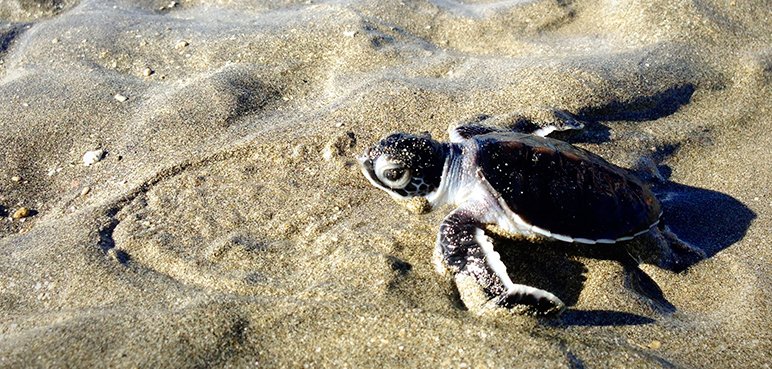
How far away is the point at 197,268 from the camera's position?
232cm

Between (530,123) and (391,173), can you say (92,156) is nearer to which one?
(391,173)

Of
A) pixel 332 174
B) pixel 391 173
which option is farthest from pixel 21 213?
pixel 391 173

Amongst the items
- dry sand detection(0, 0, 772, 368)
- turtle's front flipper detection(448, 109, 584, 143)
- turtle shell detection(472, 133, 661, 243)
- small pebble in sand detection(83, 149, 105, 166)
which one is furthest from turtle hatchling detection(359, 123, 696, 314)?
small pebble in sand detection(83, 149, 105, 166)

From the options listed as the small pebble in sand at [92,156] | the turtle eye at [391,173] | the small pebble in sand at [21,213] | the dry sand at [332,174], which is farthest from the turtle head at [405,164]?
the small pebble in sand at [21,213]

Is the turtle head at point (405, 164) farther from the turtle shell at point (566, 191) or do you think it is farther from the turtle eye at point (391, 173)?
the turtle shell at point (566, 191)

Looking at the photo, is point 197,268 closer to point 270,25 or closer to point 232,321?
point 232,321

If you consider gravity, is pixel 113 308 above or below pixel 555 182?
below

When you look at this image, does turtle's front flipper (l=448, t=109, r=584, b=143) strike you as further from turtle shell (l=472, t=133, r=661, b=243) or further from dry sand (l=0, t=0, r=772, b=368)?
turtle shell (l=472, t=133, r=661, b=243)

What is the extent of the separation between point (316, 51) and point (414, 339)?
2.48m

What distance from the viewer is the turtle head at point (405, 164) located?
8.31 feet

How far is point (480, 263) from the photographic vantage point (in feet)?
7.34

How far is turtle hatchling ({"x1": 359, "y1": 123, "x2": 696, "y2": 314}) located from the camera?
237 cm

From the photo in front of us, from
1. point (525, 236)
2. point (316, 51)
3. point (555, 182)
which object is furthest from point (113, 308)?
point (316, 51)

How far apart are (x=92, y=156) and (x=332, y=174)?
54.5 inches
